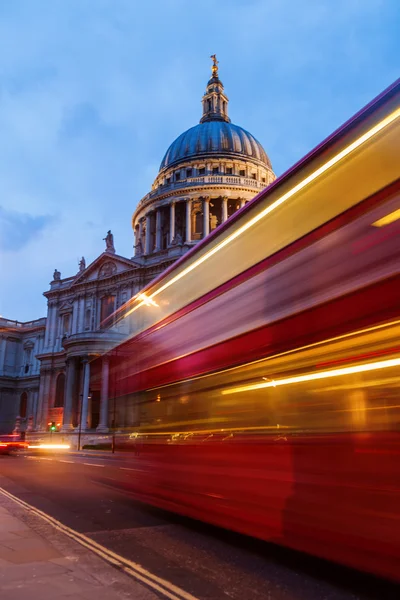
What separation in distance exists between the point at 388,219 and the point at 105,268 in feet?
159

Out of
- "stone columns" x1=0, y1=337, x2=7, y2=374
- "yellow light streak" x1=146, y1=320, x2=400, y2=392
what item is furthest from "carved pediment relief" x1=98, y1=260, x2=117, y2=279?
"yellow light streak" x1=146, y1=320, x2=400, y2=392

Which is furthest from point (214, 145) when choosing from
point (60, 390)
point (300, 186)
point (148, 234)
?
point (300, 186)

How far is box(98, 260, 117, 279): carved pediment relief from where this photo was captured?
165 feet

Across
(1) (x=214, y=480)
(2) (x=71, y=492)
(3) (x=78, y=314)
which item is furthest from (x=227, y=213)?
(1) (x=214, y=480)

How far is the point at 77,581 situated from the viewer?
4.67 meters

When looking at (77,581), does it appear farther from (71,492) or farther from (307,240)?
(71,492)

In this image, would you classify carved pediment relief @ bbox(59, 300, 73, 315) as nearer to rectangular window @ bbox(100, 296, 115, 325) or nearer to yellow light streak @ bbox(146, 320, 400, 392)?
rectangular window @ bbox(100, 296, 115, 325)

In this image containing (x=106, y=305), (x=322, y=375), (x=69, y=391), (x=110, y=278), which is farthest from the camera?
(x=106, y=305)

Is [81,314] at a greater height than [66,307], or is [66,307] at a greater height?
[66,307]

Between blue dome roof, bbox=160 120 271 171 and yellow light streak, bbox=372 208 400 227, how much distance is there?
212ft

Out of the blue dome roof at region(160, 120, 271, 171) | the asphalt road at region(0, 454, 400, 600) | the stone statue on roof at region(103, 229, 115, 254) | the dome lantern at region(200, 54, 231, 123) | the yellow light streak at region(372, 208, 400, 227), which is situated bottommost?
the asphalt road at region(0, 454, 400, 600)

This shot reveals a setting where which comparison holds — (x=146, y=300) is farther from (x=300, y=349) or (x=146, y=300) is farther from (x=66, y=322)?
(x=66, y=322)

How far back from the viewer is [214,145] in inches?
2670

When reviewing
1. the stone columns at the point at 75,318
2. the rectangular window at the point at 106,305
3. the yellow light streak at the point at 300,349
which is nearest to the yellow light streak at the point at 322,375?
the yellow light streak at the point at 300,349
